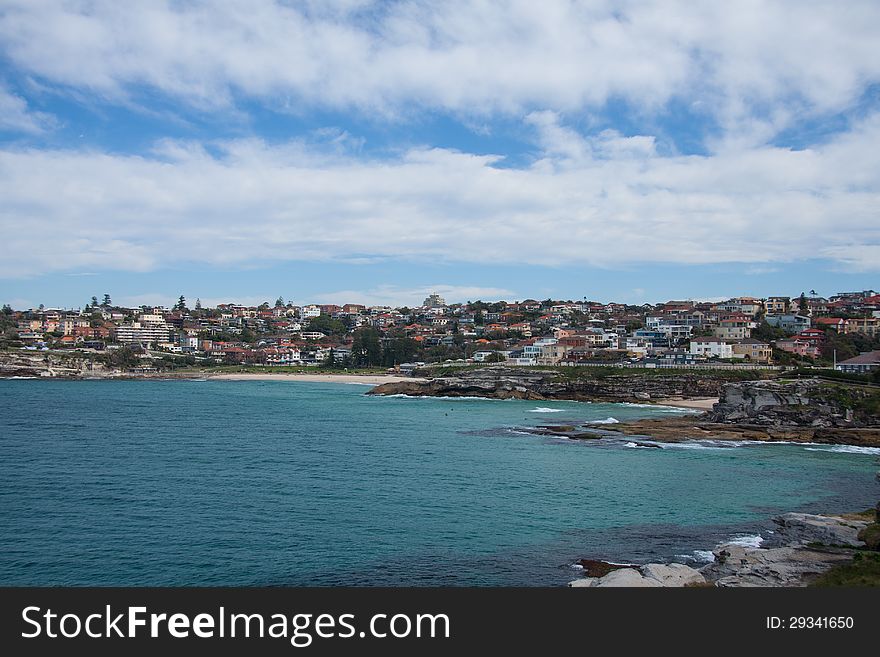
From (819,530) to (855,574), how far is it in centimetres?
460

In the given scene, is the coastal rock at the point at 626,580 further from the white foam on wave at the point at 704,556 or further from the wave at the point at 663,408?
the wave at the point at 663,408

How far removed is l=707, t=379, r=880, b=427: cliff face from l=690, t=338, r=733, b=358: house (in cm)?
3498

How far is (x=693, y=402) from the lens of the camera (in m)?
67.4

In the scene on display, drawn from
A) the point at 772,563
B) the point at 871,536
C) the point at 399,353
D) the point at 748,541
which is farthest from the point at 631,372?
the point at 772,563

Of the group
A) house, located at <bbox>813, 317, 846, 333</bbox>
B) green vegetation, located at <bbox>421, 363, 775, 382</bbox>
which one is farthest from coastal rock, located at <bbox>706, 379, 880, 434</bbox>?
house, located at <bbox>813, 317, 846, 333</bbox>

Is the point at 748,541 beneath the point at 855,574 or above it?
beneath

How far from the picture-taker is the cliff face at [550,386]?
7156 centimetres

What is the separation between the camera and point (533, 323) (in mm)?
152000

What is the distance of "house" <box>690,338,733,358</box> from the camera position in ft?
280

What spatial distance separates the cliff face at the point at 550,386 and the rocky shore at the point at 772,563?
168 feet

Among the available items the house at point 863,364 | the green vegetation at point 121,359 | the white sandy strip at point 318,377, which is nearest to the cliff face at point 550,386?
the house at point 863,364

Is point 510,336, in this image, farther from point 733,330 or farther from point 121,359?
point 121,359

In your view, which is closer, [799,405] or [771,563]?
[771,563]

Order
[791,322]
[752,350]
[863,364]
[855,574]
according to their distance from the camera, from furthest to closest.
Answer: [791,322] → [752,350] → [863,364] → [855,574]
